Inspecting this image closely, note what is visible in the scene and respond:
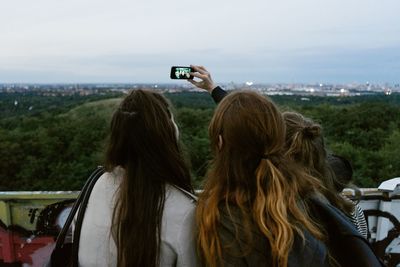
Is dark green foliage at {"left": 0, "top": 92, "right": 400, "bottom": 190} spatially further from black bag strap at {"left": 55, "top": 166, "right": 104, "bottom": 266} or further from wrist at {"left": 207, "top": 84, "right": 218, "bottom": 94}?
black bag strap at {"left": 55, "top": 166, "right": 104, "bottom": 266}

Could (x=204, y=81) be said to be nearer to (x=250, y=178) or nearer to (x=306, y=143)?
(x=306, y=143)

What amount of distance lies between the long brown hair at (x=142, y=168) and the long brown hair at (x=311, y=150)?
21.8 inches

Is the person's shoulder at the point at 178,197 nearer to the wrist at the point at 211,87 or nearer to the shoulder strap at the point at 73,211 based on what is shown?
the shoulder strap at the point at 73,211

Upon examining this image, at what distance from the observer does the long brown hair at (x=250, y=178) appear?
159cm

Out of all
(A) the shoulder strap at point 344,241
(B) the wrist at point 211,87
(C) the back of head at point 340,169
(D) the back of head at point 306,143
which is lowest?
(A) the shoulder strap at point 344,241

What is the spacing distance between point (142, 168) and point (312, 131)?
0.82 metres

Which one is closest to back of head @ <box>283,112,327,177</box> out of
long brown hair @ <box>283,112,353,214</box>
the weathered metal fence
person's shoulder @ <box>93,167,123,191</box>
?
long brown hair @ <box>283,112,353,214</box>

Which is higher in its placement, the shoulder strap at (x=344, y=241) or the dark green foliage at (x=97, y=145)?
the shoulder strap at (x=344, y=241)

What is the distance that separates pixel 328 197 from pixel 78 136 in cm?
791

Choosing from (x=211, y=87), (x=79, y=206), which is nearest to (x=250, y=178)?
(x=79, y=206)

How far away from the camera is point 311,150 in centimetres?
210

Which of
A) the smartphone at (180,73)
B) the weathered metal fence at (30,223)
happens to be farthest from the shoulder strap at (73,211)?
the weathered metal fence at (30,223)

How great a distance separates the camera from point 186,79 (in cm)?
269

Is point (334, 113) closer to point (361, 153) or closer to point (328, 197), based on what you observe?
point (361, 153)
